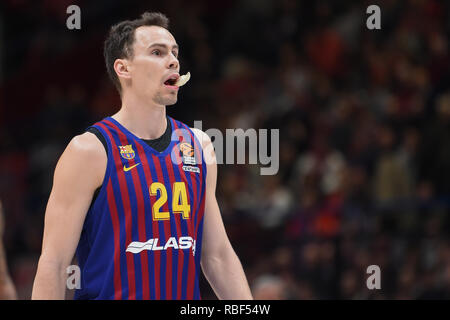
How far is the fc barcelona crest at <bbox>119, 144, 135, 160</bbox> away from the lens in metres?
4.03

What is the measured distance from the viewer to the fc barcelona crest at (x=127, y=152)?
4.03 m

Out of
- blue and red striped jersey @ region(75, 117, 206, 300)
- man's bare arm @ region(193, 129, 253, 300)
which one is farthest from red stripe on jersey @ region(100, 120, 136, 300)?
man's bare arm @ region(193, 129, 253, 300)

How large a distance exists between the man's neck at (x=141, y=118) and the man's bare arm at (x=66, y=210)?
260mm

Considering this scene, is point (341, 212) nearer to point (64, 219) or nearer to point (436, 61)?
point (436, 61)

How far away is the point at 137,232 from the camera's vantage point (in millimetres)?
3934

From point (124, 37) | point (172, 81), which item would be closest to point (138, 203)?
point (172, 81)

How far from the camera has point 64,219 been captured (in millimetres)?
3828

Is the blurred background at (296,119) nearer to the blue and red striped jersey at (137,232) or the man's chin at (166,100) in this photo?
the blue and red striped jersey at (137,232)

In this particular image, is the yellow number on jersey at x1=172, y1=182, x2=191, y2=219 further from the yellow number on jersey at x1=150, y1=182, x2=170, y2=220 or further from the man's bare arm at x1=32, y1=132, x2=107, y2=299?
the man's bare arm at x1=32, y1=132, x2=107, y2=299

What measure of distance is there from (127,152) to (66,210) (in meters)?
0.43

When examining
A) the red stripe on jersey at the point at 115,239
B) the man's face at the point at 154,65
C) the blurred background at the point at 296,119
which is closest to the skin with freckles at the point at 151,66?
the man's face at the point at 154,65

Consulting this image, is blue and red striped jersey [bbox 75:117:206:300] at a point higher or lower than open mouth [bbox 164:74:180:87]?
lower

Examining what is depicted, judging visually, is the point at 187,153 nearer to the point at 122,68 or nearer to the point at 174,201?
the point at 174,201

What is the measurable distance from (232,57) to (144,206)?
284 inches
